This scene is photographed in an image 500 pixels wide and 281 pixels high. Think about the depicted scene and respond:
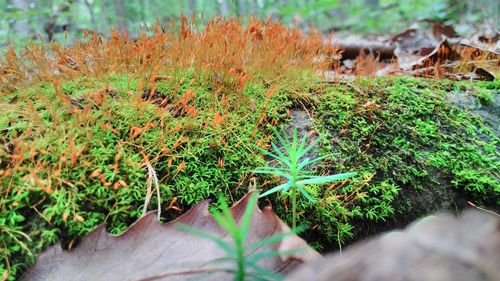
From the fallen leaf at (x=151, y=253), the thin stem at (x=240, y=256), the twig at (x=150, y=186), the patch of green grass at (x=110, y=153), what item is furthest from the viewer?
the twig at (x=150, y=186)

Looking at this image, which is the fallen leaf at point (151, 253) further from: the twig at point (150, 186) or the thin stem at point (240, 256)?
the thin stem at point (240, 256)

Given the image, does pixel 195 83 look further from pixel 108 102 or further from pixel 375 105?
pixel 375 105

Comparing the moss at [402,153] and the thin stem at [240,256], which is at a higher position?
the thin stem at [240,256]

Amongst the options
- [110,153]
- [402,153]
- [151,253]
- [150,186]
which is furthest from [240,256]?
[402,153]

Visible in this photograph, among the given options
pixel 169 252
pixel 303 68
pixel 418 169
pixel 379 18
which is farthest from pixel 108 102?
pixel 379 18

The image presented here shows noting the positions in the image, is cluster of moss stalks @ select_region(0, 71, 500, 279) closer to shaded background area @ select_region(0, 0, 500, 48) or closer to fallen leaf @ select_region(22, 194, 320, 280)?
fallen leaf @ select_region(22, 194, 320, 280)

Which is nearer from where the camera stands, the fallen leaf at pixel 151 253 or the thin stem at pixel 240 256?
the thin stem at pixel 240 256

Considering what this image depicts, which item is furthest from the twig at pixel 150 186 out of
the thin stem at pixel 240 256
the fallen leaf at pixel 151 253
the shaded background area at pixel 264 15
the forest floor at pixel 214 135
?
the shaded background area at pixel 264 15

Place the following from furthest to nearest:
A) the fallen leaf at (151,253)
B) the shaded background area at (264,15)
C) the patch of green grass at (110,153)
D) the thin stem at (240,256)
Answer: the shaded background area at (264,15)
the patch of green grass at (110,153)
the fallen leaf at (151,253)
the thin stem at (240,256)
